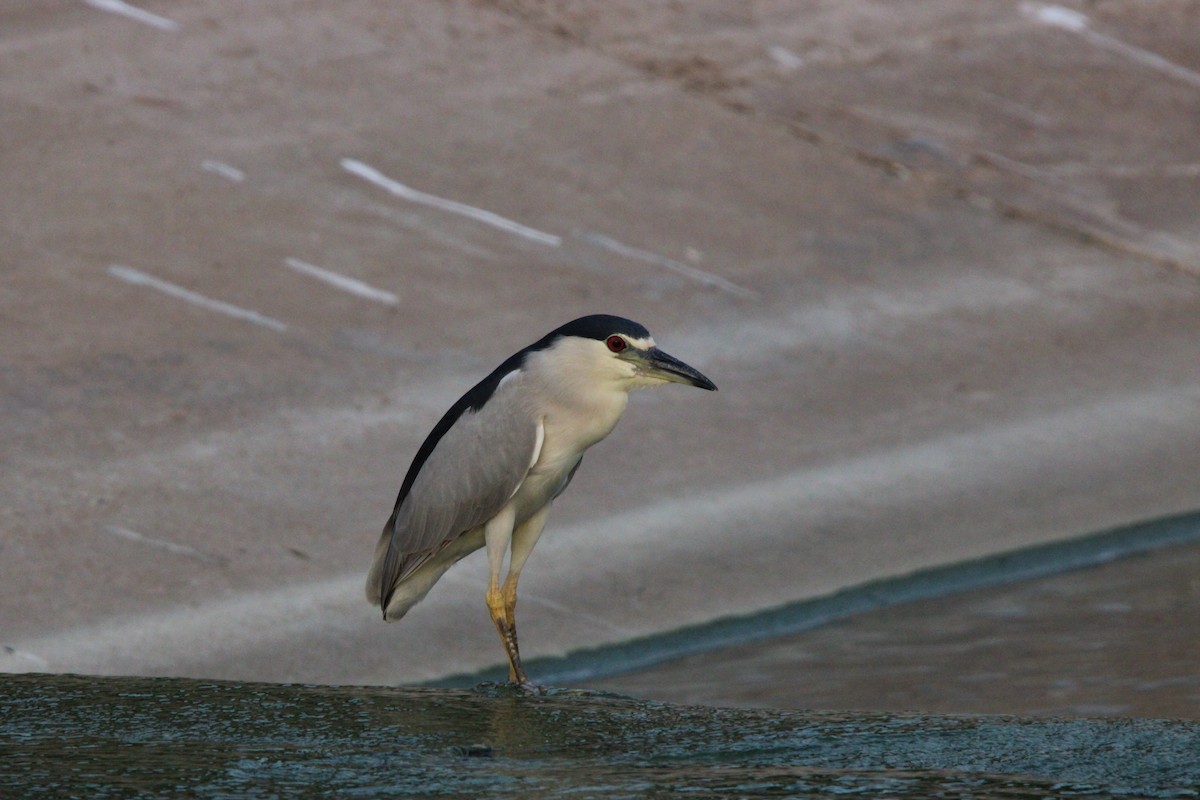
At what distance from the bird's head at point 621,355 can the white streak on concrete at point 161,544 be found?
2.41 m

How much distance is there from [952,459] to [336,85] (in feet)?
16.8

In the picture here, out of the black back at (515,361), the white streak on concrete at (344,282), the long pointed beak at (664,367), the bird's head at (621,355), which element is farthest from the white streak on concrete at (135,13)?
the long pointed beak at (664,367)

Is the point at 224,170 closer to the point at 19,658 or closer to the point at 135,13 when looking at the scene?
the point at 135,13

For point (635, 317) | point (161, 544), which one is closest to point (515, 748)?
point (161, 544)

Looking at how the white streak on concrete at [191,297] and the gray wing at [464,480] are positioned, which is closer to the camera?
the gray wing at [464,480]

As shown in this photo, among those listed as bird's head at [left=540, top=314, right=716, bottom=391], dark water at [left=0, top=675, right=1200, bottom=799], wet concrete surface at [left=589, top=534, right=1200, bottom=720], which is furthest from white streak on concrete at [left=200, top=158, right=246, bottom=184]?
dark water at [left=0, top=675, right=1200, bottom=799]

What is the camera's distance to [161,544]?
704 cm

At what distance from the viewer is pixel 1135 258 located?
10461 mm

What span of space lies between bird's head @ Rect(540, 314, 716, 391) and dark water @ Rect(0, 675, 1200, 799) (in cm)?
93

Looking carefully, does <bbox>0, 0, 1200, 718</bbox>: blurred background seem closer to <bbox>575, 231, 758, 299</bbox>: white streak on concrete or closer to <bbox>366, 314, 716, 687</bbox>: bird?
<bbox>575, 231, 758, 299</bbox>: white streak on concrete

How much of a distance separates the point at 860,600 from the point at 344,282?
3.50m

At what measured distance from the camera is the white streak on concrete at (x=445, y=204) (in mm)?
9977

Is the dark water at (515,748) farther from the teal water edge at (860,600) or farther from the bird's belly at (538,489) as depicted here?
the teal water edge at (860,600)

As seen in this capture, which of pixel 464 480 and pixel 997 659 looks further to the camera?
pixel 997 659
